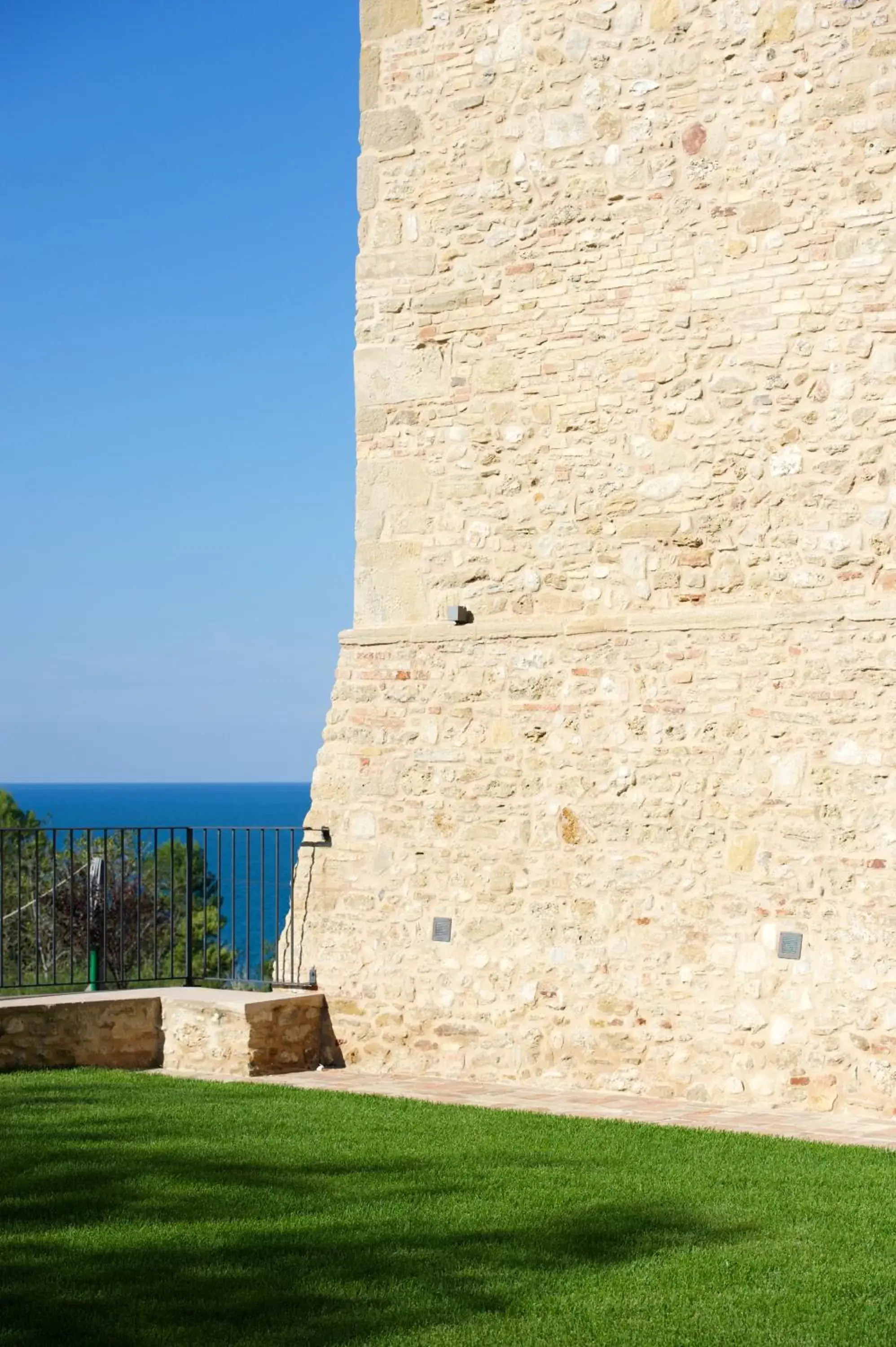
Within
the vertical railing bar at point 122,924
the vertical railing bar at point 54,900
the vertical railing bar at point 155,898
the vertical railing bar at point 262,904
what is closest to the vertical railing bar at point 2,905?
the vertical railing bar at point 54,900

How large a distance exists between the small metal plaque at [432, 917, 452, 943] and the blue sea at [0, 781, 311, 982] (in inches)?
36.7

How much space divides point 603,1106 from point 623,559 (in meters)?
2.85

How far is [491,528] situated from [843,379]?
2121mm

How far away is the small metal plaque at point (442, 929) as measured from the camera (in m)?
8.70

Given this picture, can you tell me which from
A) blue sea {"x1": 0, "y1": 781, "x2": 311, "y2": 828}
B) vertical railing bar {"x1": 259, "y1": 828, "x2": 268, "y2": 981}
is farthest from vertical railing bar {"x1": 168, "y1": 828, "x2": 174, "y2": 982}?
blue sea {"x1": 0, "y1": 781, "x2": 311, "y2": 828}

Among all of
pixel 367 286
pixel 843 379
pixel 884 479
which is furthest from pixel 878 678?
pixel 367 286

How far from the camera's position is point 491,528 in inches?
346

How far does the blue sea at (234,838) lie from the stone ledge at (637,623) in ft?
4.17

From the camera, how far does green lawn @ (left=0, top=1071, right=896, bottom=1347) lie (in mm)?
4145

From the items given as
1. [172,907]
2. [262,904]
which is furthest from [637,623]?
[172,907]

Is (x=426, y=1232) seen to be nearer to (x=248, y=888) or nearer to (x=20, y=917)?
(x=248, y=888)

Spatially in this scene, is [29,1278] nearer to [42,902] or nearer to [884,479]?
[884,479]

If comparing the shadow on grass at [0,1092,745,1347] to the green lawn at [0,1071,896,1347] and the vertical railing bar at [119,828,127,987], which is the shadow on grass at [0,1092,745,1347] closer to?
the green lawn at [0,1071,896,1347]

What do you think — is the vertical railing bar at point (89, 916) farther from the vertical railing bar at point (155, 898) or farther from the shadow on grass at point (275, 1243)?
the shadow on grass at point (275, 1243)
